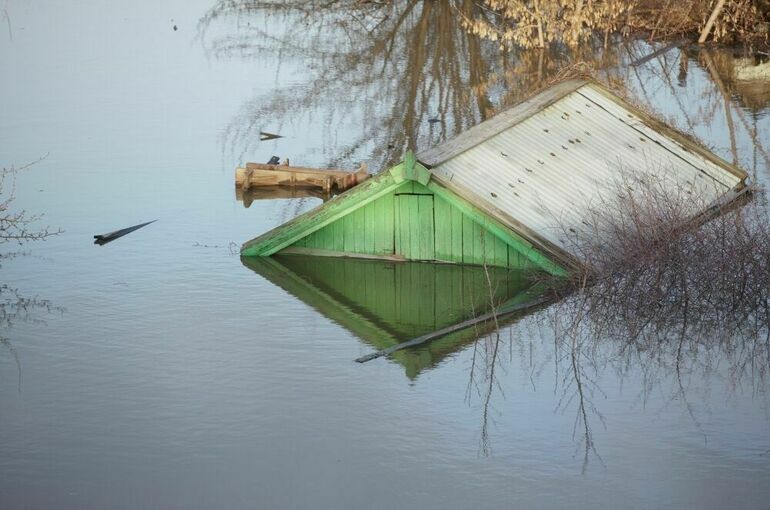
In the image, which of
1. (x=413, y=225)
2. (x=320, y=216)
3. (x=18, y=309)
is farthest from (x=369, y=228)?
(x=18, y=309)

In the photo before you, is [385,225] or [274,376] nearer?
[274,376]

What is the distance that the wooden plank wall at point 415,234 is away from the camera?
15273 mm

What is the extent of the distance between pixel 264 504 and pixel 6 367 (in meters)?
4.30

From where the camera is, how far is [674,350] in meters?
13.0

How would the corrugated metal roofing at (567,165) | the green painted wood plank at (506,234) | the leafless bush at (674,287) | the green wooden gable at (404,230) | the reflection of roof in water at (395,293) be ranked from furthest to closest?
the corrugated metal roofing at (567,165)
the green wooden gable at (404,230)
the green painted wood plank at (506,234)
the reflection of roof in water at (395,293)
the leafless bush at (674,287)

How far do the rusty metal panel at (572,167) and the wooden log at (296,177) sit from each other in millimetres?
2996

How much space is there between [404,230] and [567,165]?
237cm

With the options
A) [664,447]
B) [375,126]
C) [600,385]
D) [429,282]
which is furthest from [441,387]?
[375,126]

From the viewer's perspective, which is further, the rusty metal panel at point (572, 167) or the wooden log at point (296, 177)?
the wooden log at point (296, 177)

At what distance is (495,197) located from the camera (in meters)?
15.2

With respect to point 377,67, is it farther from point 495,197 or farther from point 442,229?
point 495,197

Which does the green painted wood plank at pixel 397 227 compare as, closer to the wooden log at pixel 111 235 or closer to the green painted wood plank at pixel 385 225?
the green painted wood plank at pixel 385 225

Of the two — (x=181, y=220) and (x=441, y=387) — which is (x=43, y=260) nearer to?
(x=181, y=220)

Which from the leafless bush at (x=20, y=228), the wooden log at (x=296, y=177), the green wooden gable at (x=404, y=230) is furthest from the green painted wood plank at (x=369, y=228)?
the leafless bush at (x=20, y=228)
